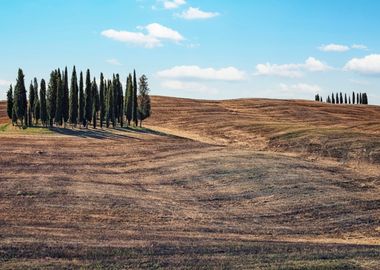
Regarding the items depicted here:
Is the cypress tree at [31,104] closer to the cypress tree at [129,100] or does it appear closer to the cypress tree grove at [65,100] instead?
the cypress tree grove at [65,100]

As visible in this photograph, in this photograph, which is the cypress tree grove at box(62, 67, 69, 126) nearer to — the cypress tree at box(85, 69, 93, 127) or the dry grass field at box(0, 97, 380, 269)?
the cypress tree at box(85, 69, 93, 127)

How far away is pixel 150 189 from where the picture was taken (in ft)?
132

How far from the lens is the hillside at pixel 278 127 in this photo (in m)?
57.6

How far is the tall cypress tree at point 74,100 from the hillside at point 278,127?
16929 millimetres

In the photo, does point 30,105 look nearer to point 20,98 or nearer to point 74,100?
point 20,98

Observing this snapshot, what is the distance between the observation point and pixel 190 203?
3566 centimetres

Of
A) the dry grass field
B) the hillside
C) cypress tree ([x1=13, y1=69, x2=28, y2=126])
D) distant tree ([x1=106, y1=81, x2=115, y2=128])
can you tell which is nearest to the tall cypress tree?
distant tree ([x1=106, y1=81, x2=115, y2=128])

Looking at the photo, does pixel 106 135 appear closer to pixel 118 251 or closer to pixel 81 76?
pixel 81 76

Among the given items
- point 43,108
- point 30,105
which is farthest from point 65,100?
point 30,105

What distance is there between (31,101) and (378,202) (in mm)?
72030

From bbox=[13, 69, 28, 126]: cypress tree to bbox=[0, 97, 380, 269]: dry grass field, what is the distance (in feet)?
51.2

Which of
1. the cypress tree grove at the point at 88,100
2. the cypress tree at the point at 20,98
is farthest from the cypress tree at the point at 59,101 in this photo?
the cypress tree at the point at 20,98

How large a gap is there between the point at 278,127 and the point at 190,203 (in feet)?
152

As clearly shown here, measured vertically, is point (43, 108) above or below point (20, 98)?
below
